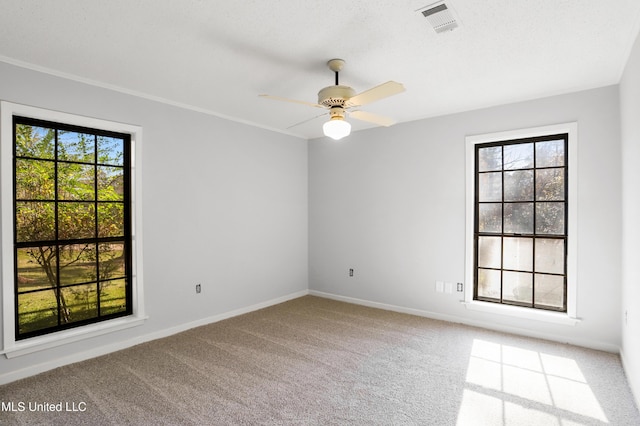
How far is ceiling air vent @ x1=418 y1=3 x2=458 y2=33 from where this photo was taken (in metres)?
2.09

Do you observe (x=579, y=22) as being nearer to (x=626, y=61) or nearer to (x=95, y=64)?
(x=626, y=61)

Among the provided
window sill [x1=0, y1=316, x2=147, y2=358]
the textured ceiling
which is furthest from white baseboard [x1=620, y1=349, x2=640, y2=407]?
window sill [x1=0, y1=316, x2=147, y2=358]

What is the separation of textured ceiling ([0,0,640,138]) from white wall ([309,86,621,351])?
0.44 metres

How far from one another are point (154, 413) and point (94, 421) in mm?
364

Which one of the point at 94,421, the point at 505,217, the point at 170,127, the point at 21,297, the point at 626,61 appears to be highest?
the point at 626,61

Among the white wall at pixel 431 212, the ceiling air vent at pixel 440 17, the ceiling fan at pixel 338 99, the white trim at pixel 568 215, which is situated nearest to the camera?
the ceiling air vent at pixel 440 17

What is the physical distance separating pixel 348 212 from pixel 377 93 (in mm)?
2797

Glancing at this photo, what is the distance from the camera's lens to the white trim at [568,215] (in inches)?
139

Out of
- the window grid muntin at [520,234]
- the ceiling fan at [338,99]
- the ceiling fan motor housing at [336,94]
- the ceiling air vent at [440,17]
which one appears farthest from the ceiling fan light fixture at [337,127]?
the window grid muntin at [520,234]

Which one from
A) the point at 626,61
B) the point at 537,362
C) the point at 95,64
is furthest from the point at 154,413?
the point at 626,61

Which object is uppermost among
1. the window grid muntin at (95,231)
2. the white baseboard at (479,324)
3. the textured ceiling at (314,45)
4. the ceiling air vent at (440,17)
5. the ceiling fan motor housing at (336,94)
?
the textured ceiling at (314,45)

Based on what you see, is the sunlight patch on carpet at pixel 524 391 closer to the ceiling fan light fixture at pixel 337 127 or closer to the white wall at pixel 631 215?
the white wall at pixel 631 215

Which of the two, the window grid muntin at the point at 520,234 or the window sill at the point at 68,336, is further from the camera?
the window grid muntin at the point at 520,234

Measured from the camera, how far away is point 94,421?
227cm
